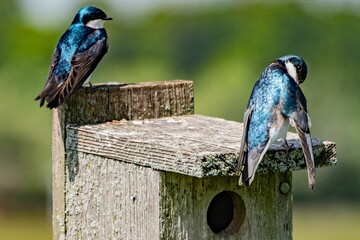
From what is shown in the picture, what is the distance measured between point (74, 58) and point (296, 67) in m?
0.82

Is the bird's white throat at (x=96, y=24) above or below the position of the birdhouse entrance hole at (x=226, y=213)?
above

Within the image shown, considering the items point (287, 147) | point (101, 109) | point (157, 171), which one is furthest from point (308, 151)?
point (101, 109)

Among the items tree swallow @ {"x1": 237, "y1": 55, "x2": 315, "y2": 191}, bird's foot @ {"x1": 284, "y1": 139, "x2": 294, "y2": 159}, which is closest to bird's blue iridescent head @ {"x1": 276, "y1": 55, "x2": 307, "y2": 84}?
tree swallow @ {"x1": 237, "y1": 55, "x2": 315, "y2": 191}

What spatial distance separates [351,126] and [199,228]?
15427 mm

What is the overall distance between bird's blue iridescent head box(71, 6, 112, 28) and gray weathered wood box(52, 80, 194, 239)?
0.56m

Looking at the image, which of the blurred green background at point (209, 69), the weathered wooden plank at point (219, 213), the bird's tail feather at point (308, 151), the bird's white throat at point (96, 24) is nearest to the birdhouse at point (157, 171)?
the weathered wooden plank at point (219, 213)

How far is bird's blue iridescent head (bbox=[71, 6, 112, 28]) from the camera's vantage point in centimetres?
442

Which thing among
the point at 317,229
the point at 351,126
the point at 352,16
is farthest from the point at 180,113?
the point at 352,16

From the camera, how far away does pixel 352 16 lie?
25469 mm

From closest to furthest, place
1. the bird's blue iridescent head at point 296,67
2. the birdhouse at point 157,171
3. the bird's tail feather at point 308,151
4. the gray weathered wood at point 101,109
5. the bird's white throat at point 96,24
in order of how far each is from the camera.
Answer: the bird's tail feather at point 308,151 < the birdhouse at point 157,171 < the bird's blue iridescent head at point 296,67 < the gray weathered wood at point 101,109 < the bird's white throat at point 96,24

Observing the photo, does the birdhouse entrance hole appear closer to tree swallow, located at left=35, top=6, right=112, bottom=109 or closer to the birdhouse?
the birdhouse

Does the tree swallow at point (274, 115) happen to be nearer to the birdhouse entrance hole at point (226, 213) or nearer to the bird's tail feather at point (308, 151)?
the bird's tail feather at point (308, 151)

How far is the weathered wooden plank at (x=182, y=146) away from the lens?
11.2 ft

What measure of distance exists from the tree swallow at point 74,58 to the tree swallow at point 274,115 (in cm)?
59
